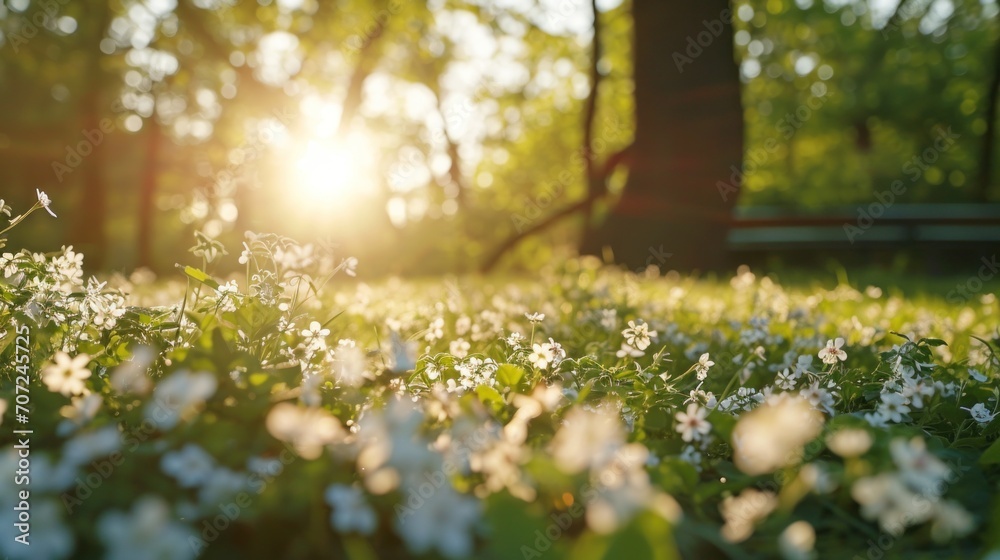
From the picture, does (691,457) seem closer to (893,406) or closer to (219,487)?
(893,406)

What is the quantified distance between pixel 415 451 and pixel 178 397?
1.53 feet

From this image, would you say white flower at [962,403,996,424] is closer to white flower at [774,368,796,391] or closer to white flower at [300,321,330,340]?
white flower at [774,368,796,391]

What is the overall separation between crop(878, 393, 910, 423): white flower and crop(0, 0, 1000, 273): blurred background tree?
7.98 meters

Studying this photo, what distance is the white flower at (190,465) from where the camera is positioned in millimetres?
1219

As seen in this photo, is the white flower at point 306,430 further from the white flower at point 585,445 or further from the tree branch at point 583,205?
the tree branch at point 583,205

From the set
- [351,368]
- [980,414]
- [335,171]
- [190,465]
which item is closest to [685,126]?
[980,414]

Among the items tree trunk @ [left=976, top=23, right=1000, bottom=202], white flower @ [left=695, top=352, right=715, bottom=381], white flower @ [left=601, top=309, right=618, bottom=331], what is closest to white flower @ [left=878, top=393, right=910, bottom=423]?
white flower @ [left=695, top=352, right=715, bottom=381]

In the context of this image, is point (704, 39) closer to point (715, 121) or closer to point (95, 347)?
point (715, 121)

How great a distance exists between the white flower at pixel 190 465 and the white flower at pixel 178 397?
0.24 ft

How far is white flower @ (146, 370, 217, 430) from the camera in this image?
1233 mm

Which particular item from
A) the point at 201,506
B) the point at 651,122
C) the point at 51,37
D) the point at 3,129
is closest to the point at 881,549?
the point at 201,506

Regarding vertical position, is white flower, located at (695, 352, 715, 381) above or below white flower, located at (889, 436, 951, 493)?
below

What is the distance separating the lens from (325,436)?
128 cm

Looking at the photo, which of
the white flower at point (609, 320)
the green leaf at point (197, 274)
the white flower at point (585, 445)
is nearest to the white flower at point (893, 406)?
the white flower at point (585, 445)
